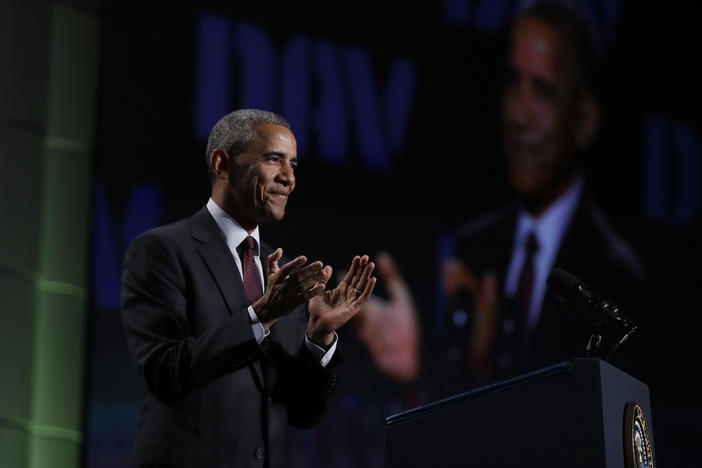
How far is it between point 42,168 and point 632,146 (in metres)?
3.10

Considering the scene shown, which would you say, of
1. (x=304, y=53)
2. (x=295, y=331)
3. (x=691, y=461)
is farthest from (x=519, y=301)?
(x=295, y=331)

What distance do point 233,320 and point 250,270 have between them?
252mm

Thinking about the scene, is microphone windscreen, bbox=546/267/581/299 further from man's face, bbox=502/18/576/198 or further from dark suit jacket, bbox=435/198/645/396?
man's face, bbox=502/18/576/198

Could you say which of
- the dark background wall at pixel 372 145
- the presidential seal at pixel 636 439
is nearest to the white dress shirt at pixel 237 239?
the presidential seal at pixel 636 439

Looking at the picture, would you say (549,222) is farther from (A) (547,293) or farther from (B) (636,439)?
(B) (636,439)

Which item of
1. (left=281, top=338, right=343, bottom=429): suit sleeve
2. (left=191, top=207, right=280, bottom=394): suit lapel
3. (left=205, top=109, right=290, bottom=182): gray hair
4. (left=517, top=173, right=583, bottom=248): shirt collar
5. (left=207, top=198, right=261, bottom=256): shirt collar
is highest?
(left=517, top=173, right=583, bottom=248): shirt collar

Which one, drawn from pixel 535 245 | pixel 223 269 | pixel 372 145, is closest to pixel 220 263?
pixel 223 269

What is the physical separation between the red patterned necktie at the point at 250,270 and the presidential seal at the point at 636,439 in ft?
2.48

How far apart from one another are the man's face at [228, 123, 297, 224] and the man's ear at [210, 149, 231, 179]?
16 millimetres

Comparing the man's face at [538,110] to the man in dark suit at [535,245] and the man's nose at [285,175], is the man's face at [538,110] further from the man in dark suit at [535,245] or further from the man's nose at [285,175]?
the man's nose at [285,175]

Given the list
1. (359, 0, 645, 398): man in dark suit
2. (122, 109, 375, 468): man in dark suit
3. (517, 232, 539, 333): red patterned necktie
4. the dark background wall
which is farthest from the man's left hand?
(517, 232, 539, 333): red patterned necktie

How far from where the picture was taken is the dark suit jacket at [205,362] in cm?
167

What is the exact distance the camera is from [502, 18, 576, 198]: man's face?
15.8 feet

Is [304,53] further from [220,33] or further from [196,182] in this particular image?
[196,182]
